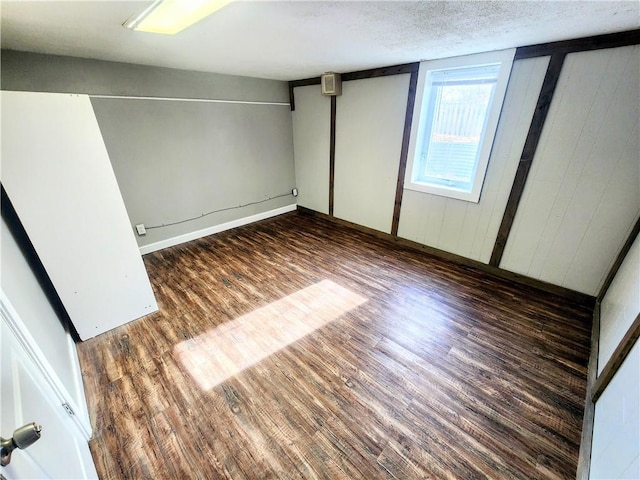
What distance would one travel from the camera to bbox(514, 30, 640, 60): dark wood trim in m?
1.79

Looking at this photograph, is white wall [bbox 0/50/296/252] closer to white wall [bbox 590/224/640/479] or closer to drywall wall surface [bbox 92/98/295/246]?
drywall wall surface [bbox 92/98/295/246]

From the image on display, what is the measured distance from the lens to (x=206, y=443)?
1424mm

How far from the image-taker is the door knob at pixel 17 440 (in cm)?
56

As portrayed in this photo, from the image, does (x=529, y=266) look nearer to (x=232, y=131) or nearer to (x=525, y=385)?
(x=525, y=385)

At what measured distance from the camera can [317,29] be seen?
5.83ft

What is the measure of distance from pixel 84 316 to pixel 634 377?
134 inches

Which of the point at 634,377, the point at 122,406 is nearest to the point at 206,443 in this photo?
the point at 122,406

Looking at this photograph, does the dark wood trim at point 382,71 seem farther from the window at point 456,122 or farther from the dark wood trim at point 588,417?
the dark wood trim at point 588,417

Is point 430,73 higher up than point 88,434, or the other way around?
point 430,73

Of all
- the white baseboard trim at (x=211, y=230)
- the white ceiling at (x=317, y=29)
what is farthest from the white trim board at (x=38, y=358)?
the white baseboard trim at (x=211, y=230)

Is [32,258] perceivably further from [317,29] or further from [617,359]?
[617,359]

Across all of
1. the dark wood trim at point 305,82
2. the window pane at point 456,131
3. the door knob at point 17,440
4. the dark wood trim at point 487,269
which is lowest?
the dark wood trim at point 487,269

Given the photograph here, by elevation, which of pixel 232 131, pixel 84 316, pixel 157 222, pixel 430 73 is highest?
pixel 430 73

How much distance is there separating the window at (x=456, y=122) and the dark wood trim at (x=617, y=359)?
172cm
